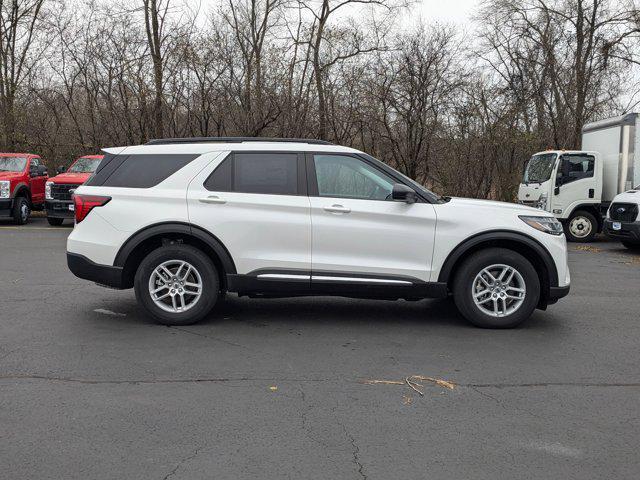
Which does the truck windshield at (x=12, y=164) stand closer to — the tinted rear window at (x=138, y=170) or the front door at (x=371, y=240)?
the tinted rear window at (x=138, y=170)

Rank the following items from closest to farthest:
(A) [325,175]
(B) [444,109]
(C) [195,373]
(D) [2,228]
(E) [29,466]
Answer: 1. (E) [29,466]
2. (C) [195,373]
3. (A) [325,175]
4. (D) [2,228]
5. (B) [444,109]

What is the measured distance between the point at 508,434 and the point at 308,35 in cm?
2221

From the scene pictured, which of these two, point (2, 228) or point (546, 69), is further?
point (546, 69)

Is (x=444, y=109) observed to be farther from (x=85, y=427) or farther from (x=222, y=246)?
(x=85, y=427)

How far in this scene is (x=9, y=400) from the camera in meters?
4.17

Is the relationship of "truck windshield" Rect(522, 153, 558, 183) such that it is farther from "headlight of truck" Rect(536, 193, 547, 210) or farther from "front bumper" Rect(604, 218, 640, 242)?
"front bumper" Rect(604, 218, 640, 242)

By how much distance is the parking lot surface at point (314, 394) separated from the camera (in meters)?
3.36

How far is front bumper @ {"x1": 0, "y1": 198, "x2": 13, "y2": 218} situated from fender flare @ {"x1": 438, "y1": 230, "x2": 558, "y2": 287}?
1417 centimetres

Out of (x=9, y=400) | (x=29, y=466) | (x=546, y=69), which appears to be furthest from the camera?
(x=546, y=69)

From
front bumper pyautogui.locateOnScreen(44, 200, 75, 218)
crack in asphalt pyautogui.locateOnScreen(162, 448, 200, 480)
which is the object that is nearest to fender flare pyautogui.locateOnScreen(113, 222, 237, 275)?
crack in asphalt pyautogui.locateOnScreen(162, 448, 200, 480)

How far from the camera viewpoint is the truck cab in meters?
15.6

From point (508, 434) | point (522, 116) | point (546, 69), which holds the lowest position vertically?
point (508, 434)

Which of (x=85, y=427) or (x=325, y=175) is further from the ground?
(x=325, y=175)

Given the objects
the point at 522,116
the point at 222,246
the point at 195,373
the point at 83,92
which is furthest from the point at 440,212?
the point at 83,92
